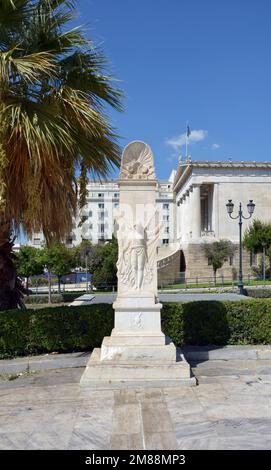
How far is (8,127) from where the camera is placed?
6348mm

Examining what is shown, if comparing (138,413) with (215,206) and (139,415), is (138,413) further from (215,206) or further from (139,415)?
(215,206)

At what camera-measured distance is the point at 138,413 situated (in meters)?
4.67

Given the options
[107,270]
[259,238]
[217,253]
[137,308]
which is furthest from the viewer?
[217,253]

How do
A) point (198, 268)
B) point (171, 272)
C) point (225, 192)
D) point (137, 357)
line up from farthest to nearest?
point (225, 192) → point (198, 268) → point (171, 272) → point (137, 357)

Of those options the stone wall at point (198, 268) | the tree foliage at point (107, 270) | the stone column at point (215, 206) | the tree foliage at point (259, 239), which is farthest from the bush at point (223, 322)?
the stone column at point (215, 206)

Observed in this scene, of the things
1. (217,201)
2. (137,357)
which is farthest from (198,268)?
(137,357)

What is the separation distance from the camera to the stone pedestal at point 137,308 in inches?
230

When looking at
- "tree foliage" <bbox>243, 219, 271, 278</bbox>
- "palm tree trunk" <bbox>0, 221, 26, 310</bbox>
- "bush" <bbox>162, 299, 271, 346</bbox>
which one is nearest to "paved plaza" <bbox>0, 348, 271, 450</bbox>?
"bush" <bbox>162, 299, 271, 346</bbox>

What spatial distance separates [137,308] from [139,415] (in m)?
2.01

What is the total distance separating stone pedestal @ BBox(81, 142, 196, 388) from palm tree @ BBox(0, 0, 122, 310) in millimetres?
991

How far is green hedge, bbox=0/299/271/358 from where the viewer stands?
7379 millimetres

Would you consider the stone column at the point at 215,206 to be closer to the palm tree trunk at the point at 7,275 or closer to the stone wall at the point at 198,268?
the stone wall at the point at 198,268

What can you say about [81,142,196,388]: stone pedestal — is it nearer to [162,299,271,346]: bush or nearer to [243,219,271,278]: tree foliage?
[162,299,271,346]: bush
